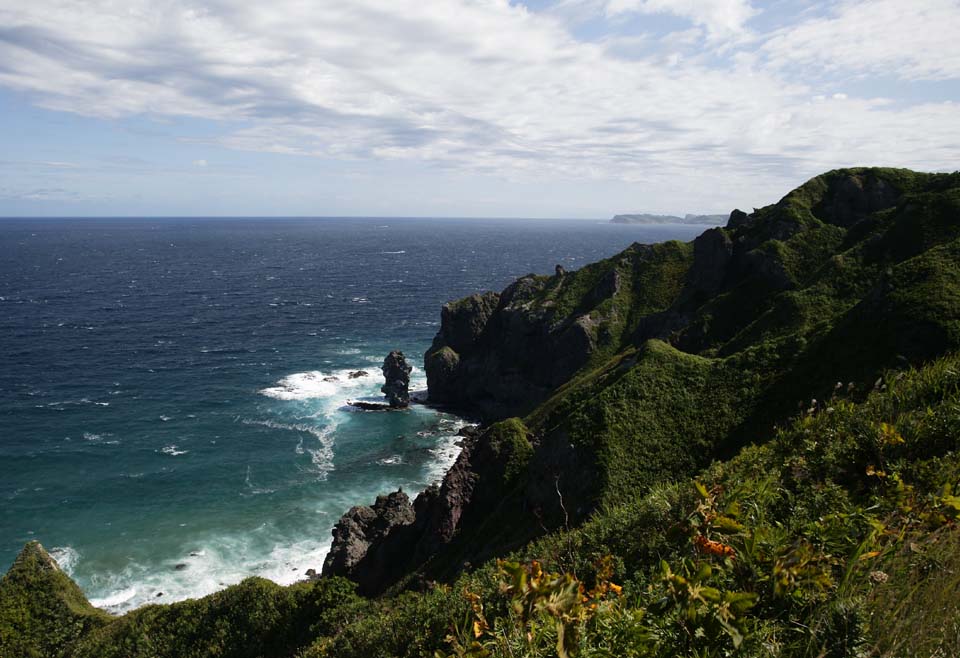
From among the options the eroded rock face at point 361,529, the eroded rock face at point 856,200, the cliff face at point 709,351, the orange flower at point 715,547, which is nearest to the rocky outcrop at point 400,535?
the eroded rock face at point 361,529

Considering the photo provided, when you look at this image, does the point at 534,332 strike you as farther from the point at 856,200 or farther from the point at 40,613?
the point at 40,613

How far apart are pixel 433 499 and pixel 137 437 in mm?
53242

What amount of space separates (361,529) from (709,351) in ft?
117

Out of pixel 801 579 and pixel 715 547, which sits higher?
pixel 715 547

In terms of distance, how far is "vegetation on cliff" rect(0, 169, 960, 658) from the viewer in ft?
21.2

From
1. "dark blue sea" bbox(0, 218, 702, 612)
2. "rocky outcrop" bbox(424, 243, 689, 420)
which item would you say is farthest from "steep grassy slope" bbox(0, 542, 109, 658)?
"rocky outcrop" bbox(424, 243, 689, 420)

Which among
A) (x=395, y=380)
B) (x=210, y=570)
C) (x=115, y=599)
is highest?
(x=395, y=380)

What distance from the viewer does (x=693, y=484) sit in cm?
1305

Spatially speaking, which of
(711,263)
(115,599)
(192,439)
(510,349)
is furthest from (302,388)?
(711,263)

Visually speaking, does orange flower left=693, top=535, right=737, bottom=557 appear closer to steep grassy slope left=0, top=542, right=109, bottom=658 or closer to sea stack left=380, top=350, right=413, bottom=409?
steep grassy slope left=0, top=542, right=109, bottom=658

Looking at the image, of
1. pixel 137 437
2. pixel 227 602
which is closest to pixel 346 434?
pixel 137 437

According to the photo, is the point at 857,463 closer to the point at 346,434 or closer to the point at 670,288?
the point at 346,434

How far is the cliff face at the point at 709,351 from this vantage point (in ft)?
112

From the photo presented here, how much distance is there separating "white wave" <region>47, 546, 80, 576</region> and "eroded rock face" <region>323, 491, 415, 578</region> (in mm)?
26238
